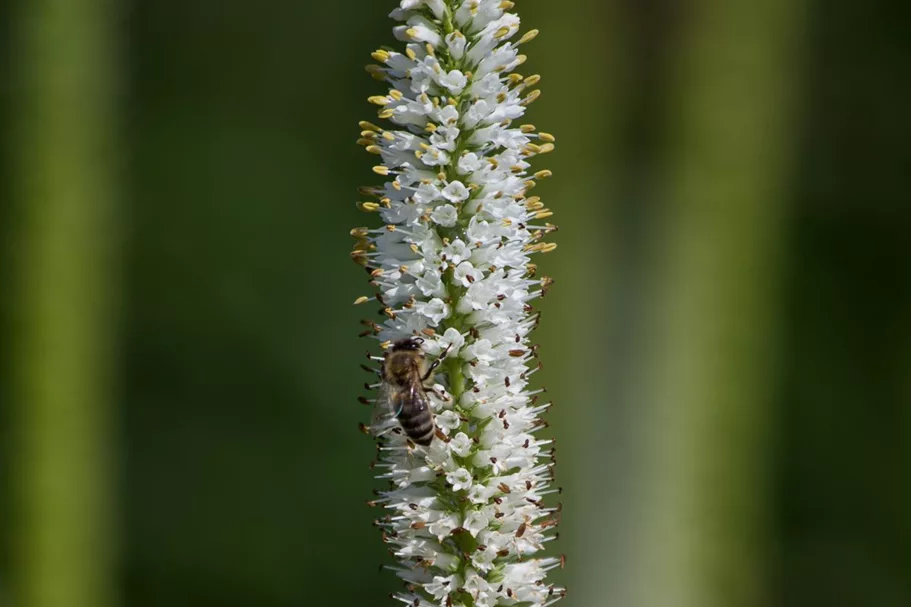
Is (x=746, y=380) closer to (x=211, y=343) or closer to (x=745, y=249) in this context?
(x=745, y=249)

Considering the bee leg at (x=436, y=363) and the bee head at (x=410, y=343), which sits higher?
the bee head at (x=410, y=343)

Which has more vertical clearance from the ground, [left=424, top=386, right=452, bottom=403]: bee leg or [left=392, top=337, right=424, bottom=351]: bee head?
[left=392, top=337, right=424, bottom=351]: bee head

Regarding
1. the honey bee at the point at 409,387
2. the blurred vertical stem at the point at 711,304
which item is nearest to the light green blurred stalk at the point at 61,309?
the honey bee at the point at 409,387

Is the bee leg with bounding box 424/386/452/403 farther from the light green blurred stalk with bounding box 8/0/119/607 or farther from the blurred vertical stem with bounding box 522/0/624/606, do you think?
the blurred vertical stem with bounding box 522/0/624/606

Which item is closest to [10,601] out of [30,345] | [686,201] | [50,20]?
[30,345]

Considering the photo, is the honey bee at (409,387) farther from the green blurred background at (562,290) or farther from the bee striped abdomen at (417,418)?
the green blurred background at (562,290)

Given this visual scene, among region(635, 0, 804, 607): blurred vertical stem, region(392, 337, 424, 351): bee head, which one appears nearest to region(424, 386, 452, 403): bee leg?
region(392, 337, 424, 351): bee head

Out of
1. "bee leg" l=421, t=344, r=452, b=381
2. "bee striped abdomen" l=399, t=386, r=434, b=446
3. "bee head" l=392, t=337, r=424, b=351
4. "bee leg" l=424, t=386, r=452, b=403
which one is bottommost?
"bee striped abdomen" l=399, t=386, r=434, b=446
